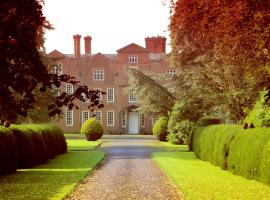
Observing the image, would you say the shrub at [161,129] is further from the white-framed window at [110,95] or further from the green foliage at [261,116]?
the green foliage at [261,116]

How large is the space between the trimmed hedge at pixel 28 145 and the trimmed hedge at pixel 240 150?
7.69m

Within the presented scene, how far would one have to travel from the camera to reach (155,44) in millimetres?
73125

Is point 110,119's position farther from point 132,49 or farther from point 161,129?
point 161,129

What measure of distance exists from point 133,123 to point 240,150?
1991 inches

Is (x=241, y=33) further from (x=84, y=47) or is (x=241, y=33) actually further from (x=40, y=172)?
(x=84, y=47)

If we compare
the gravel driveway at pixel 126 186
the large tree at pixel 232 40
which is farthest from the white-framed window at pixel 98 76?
the gravel driveway at pixel 126 186

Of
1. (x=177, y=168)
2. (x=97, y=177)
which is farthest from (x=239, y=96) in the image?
(x=97, y=177)

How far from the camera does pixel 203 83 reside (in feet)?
120

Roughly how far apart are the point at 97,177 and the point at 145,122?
5061cm

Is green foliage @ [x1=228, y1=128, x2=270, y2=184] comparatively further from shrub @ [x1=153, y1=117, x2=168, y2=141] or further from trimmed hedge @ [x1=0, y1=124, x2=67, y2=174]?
shrub @ [x1=153, y1=117, x2=168, y2=141]

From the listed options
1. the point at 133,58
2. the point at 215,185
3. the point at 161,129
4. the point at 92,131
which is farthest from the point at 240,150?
the point at 133,58

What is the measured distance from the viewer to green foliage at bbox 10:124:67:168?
893 inches

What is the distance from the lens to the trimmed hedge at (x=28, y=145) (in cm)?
2036

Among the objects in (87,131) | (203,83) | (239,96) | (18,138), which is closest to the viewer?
(18,138)
